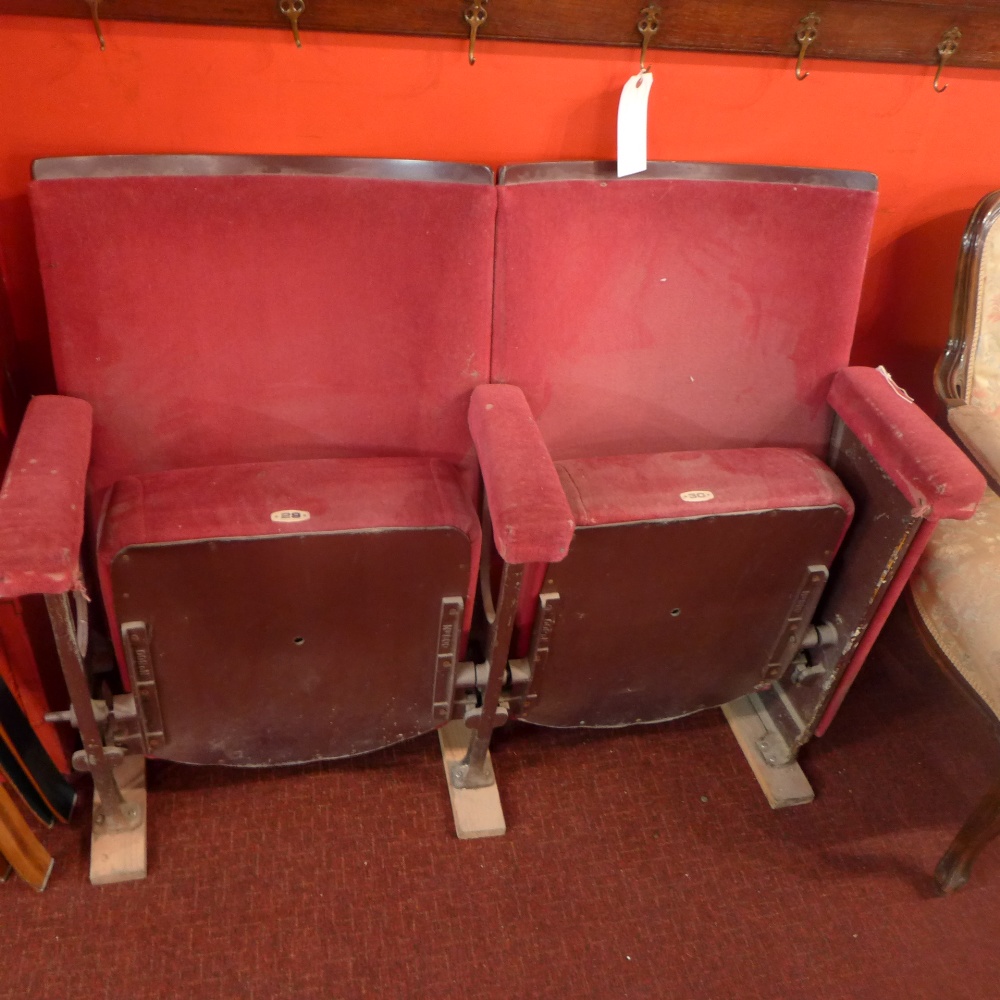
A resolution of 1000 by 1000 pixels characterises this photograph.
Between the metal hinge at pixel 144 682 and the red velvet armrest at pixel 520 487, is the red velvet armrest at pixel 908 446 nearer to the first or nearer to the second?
the red velvet armrest at pixel 520 487

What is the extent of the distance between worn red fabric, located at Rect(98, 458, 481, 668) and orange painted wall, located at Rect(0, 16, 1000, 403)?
41cm

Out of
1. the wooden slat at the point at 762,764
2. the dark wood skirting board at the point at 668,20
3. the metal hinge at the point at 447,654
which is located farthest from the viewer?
the wooden slat at the point at 762,764

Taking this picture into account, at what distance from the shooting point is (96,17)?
3.59 feet

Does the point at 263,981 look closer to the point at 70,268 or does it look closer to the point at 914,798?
the point at 70,268

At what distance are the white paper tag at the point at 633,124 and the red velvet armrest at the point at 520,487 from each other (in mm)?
397

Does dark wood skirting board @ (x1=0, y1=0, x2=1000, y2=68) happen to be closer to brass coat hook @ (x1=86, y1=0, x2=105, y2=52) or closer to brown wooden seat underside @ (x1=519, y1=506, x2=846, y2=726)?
brass coat hook @ (x1=86, y1=0, x2=105, y2=52)

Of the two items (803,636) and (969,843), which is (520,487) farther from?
(969,843)

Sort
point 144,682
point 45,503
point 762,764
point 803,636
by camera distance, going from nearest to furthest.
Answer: point 45,503
point 144,682
point 803,636
point 762,764

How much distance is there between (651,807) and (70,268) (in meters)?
1.25

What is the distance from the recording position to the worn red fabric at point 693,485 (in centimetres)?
119

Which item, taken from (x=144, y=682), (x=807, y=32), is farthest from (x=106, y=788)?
(x=807, y=32)

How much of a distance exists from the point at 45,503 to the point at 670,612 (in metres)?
0.87

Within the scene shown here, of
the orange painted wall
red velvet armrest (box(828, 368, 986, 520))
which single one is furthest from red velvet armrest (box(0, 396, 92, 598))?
red velvet armrest (box(828, 368, 986, 520))

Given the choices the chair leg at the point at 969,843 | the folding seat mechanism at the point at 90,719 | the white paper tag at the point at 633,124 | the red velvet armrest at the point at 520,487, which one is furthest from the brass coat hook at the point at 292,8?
the chair leg at the point at 969,843
